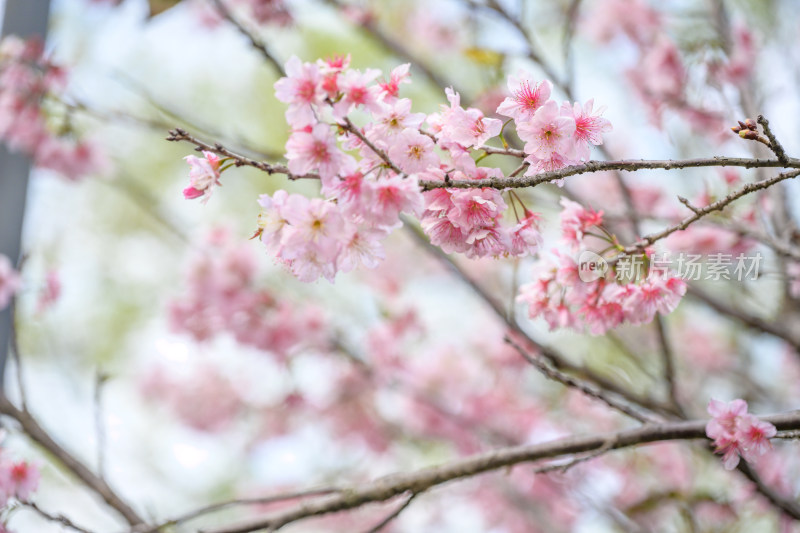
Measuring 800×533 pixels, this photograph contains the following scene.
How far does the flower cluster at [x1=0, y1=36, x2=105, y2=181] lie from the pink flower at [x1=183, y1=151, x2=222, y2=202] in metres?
1.59

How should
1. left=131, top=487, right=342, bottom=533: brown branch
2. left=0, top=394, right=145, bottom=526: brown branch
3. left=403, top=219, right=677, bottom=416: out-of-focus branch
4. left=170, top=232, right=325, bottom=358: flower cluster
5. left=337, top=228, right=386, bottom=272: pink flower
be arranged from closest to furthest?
left=337, top=228, right=386, bottom=272: pink flower → left=131, top=487, right=342, bottom=533: brown branch → left=0, top=394, right=145, bottom=526: brown branch → left=403, top=219, right=677, bottom=416: out-of-focus branch → left=170, top=232, right=325, bottom=358: flower cluster

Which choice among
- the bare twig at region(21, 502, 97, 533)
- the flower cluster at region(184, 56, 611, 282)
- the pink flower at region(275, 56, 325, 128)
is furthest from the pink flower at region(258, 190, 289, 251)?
the bare twig at region(21, 502, 97, 533)

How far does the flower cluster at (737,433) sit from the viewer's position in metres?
1.05

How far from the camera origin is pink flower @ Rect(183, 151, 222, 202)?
2.86ft

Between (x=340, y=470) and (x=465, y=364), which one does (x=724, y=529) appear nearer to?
(x=465, y=364)

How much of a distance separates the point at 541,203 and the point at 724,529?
3.87 feet

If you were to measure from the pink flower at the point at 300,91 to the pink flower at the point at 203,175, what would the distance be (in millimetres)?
133

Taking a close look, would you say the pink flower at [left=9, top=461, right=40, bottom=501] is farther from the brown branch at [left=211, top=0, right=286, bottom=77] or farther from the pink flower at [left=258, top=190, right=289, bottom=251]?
the brown branch at [left=211, top=0, right=286, bottom=77]

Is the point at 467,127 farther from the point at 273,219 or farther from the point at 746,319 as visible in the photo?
the point at 746,319

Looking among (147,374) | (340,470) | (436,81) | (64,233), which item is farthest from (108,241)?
(436,81)

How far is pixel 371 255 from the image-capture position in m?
Answer: 0.92

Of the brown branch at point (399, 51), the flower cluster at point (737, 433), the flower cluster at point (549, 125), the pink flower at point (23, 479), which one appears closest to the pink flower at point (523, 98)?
the flower cluster at point (549, 125)

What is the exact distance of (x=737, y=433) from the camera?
1.05m

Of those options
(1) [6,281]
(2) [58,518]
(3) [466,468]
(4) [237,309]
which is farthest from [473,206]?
(4) [237,309]
